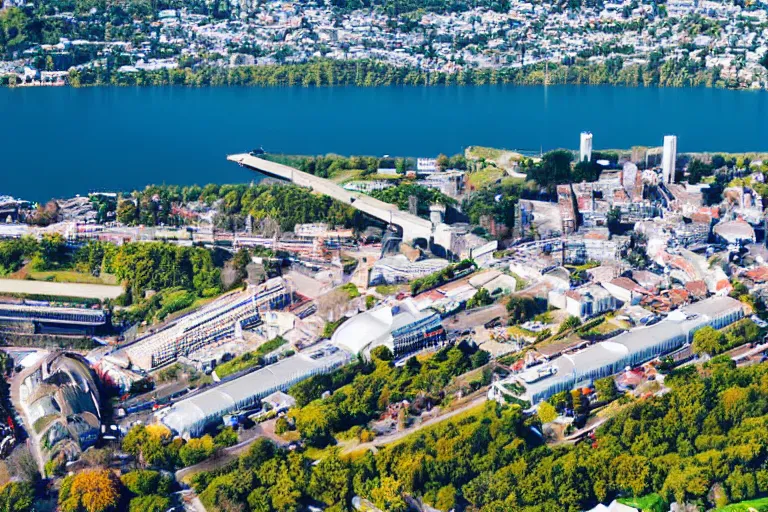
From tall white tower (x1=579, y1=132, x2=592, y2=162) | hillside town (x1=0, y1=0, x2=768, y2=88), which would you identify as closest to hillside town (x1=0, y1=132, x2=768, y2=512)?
tall white tower (x1=579, y1=132, x2=592, y2=162)

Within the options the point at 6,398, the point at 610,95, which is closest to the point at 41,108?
the point at 610,95

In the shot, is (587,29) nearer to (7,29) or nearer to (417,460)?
(7,29)

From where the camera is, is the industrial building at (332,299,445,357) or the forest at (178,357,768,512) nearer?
the forest at (178,357,768,512)

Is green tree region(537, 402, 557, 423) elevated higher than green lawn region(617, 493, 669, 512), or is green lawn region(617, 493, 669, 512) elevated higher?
green tree region(537, 402, 557, 423)

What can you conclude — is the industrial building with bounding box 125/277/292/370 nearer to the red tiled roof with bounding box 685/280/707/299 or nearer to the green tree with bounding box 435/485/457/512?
the green tree with bounding box 435/485/457/512

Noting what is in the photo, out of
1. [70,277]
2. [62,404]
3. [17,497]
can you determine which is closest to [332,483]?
[17,497]

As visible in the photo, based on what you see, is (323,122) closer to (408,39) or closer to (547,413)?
(408,39)

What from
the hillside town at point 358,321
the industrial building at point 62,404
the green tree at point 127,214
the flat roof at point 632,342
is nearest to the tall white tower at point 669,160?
the hillside town at point 358,321
